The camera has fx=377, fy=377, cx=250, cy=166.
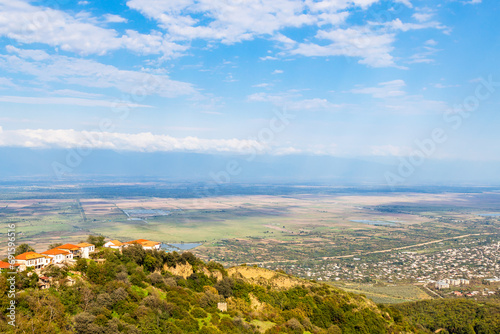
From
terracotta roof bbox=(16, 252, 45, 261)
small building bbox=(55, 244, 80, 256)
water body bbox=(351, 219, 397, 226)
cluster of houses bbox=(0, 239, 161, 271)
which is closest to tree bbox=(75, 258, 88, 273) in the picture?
cluster of houses bbox=(0, 239, 161, 271)

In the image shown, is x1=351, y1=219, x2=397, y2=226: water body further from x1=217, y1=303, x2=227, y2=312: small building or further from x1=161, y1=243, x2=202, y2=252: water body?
x1=217, y1=303, x2=227, y2=312: small building

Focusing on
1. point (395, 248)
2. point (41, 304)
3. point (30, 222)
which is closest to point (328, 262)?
point (395, 248)

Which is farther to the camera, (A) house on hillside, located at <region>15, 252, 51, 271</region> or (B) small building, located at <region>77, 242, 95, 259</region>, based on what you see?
(B) small building, located at <region>77, 242, 95, 259</region>

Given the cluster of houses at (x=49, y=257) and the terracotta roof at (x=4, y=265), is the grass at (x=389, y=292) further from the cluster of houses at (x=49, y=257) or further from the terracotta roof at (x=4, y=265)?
the terracotta roof at (x=4, y=265)

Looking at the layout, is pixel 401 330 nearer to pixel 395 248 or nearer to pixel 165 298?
pixel 165 298

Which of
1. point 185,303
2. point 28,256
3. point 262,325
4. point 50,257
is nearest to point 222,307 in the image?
point 262,325
